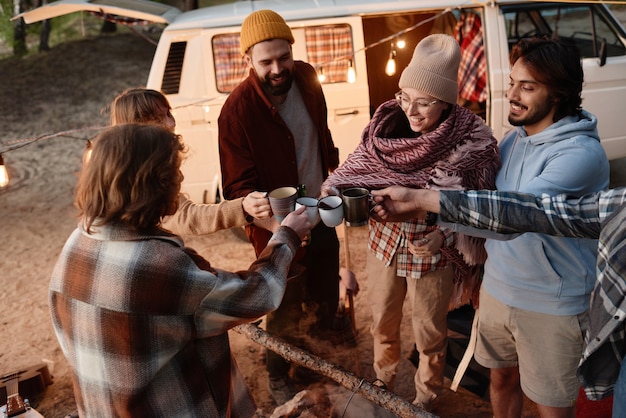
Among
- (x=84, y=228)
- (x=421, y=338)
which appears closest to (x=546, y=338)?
(x=421, y=338)

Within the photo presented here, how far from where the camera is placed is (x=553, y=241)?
229cm

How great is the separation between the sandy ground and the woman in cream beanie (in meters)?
0.60

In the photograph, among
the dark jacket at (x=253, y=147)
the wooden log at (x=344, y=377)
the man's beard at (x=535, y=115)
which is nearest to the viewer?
the man's beard at (x=535, y=115)

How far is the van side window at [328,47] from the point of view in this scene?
17.6 ft

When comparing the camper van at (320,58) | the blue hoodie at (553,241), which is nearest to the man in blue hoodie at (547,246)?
the blue hoodie at (553,241)

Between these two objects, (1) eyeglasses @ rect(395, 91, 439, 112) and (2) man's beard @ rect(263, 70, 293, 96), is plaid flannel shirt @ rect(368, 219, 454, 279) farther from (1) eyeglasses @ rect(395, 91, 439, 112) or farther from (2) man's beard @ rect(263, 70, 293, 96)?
(2) man's beard @ rect(263, 70, 293, 96)

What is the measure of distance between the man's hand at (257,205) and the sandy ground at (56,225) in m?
0.95

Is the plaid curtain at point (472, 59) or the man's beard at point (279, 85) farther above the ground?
the plaid curtain at point (472, 59)

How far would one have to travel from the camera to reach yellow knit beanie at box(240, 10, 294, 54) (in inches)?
121

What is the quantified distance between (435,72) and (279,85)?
3.10ft

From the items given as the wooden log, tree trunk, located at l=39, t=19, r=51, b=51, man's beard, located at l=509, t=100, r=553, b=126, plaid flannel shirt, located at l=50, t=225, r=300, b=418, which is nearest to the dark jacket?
the wooden log

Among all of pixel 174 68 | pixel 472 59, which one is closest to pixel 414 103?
pixel 174 68

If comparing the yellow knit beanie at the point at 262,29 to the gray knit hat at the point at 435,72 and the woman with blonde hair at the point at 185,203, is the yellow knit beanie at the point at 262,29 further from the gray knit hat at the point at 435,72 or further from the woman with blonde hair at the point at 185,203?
the gray knit hat at the point at 435,72

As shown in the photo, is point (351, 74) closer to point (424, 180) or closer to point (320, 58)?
point (320, 58)
